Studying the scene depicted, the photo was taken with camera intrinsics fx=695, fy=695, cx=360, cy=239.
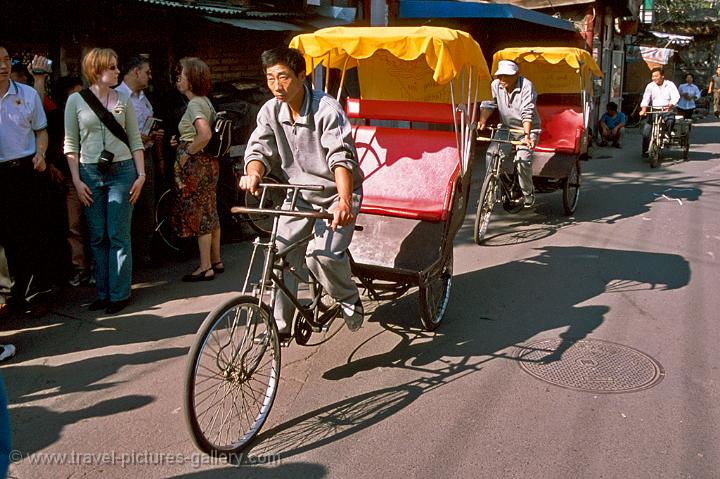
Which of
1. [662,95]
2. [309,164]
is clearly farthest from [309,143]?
[662,95]

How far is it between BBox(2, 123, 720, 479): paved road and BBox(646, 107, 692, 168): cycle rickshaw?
7925mm

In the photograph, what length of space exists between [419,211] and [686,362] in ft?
7.34

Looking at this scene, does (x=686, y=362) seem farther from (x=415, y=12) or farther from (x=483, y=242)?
(x=415, y=12)

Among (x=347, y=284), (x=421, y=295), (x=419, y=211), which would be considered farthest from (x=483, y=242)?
(x=347, y=284)

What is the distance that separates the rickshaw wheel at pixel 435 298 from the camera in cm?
511

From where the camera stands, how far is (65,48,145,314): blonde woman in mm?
5441

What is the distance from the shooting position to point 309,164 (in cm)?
429

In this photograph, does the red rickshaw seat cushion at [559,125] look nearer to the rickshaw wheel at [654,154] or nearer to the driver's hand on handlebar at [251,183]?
the rickshaw wheel at [654,154]

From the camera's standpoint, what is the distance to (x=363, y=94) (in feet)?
23.1

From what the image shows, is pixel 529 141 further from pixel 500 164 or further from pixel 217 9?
pixel 217 9

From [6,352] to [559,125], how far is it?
8476 millimetres

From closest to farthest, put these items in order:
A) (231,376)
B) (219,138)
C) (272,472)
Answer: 1. (272,472)
2. (231,376)
3. (219,138)

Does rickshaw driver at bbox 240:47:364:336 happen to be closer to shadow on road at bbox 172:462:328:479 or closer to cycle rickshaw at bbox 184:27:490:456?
cycle rickshaw at bbox 184:27:490:456

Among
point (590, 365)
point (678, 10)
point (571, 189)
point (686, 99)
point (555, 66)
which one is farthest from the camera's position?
point (678, 10)
